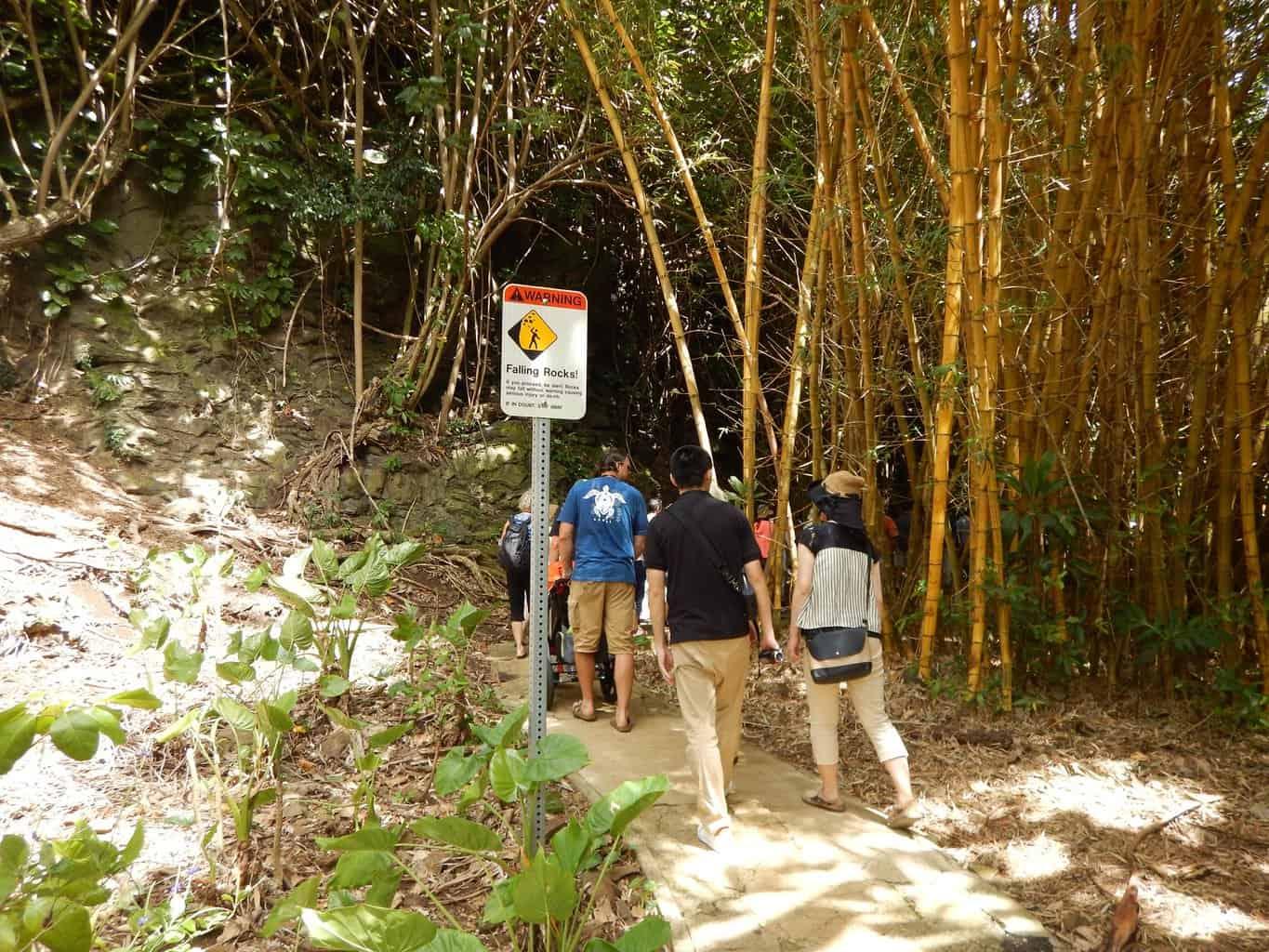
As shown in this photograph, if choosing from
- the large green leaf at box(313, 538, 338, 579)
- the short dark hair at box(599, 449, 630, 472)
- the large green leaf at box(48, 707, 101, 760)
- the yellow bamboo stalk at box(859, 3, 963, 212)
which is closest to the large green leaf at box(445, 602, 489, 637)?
the large green leaf at box(313, 538, 338, 579)

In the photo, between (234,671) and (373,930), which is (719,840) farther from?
(234,671)

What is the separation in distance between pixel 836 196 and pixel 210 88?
6.79m

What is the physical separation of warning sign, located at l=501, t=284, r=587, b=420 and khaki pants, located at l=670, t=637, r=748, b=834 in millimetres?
994

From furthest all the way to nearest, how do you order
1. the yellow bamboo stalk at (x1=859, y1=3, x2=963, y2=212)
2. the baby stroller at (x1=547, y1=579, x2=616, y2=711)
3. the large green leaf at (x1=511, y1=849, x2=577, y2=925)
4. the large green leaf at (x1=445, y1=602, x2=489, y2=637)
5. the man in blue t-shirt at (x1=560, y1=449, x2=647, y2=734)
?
1. the baby stroller at (x1=547, y1=579, x2=616, y2=711)
2. the man in blue t-shirt at (x1=560, y1=449, x2=647, y2=734)
3. the yellow bamboo stalk at (x1=859, y1=3, x2=963, y2=212)
4. the large green leaf at (x1=445, y1=602, x2=489, y2=637)
5. the large green leaf at (x1=511, y1=849, x2=577, y2=925)

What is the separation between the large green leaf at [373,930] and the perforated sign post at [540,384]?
0.66 m

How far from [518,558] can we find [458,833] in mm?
2967

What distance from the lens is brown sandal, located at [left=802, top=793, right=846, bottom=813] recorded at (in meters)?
2.95

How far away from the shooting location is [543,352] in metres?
2.40

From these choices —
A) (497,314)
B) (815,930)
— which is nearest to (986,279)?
(815,930)

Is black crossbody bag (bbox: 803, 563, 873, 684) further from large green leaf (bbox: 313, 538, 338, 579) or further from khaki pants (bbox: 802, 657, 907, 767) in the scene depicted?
large green leaf (bbox: 313, 538, 338, 579)

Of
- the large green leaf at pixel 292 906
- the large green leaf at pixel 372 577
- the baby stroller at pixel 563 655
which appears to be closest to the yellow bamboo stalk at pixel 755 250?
the baby stroller at pixel 563 655

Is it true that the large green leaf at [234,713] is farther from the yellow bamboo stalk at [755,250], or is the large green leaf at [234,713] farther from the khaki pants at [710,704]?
the yellow bamboo stalk at [755,250]

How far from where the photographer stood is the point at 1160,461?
3742 millimetres

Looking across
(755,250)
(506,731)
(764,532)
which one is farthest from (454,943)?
(764,532)
